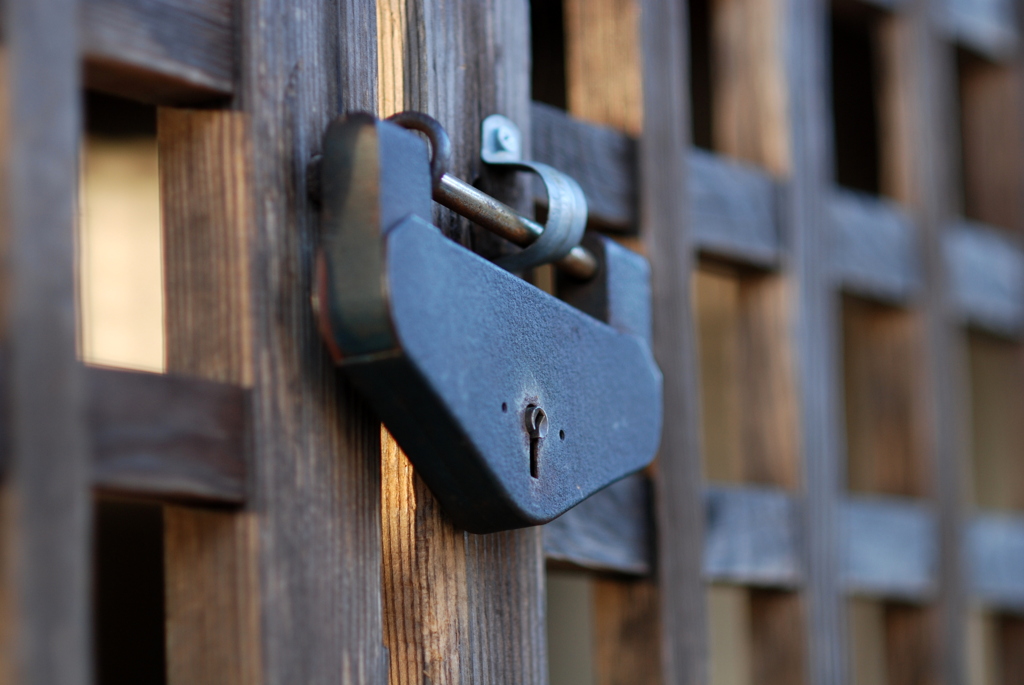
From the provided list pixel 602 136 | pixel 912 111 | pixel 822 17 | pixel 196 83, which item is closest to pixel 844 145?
pixel 912 111

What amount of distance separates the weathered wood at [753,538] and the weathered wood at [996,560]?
40 centimetres

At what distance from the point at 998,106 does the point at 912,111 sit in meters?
0.34

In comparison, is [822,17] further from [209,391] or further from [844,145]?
[844,145]

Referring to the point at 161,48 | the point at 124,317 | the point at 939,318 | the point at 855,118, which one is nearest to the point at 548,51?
the point at 855,118

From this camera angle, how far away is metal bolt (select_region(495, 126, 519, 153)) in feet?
2.33

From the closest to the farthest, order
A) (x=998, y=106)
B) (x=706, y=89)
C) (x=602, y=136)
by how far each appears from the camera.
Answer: (x=602, y=136) < (x=998, y=106) < (x=706, y=89)

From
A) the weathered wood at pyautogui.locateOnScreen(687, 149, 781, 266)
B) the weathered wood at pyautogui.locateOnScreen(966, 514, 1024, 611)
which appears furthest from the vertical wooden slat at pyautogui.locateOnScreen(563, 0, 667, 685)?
the weathered wood at pyautogui.locateOnScreen(966, 514, 1024, 611)

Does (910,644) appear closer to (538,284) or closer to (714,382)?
(538,284)

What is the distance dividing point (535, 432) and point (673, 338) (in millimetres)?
386

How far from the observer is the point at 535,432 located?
23.9 inches

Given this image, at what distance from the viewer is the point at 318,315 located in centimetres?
52

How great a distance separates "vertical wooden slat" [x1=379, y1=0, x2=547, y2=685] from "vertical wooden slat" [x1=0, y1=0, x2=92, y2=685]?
0.22m

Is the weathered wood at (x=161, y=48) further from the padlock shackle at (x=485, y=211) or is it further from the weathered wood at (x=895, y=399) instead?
the weathered wood at (x=895, y=399)

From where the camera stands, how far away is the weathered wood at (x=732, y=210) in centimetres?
108
